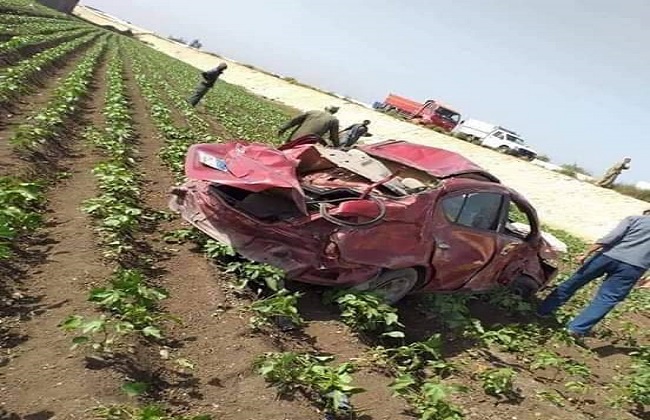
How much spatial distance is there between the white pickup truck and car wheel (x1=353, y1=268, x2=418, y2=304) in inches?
1313

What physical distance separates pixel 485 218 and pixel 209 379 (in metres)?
3.93

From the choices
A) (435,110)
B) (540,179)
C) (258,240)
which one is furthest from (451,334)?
(435,110)

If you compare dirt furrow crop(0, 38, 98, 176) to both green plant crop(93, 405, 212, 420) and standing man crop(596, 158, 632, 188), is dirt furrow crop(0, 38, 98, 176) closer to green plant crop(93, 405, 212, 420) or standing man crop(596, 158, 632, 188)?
green plant crop(93, 405, 212, 420)

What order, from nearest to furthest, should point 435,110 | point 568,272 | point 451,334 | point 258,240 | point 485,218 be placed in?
point 258,240, point 451,334, point 485,218, point 568,272, point 435,110

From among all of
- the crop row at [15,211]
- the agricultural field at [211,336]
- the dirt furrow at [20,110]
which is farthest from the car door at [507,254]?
the dirt furrow at [20,110]

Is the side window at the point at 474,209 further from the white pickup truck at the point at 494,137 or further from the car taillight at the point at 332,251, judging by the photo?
the white pickup truck at the point at 494,137

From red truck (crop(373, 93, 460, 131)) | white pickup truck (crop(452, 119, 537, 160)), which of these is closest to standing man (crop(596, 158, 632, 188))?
white pickup truck (crop(452, 119, 537, 160))

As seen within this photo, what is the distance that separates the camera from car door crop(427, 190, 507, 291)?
6.23 m

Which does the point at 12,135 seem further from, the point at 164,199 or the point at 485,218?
the point at 485,218

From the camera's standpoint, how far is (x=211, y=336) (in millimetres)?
4719

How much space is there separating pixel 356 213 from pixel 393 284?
3.31ft

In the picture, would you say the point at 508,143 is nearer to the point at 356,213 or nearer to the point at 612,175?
the point at 612,175

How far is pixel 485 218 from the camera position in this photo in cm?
685

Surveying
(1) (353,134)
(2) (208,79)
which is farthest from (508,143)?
(1) (353,134)
